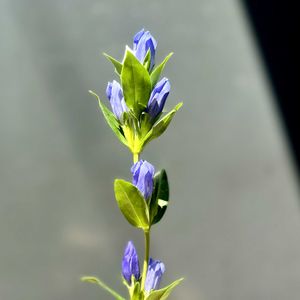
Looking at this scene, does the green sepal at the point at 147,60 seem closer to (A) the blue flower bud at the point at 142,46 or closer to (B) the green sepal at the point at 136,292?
(A) the blue flower bud at the point at 142,46

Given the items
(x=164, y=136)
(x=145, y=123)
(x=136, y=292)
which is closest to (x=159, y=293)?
(x=136, y=292)

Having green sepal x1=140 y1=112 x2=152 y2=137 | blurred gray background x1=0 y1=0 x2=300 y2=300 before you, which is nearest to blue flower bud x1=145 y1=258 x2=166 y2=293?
green sepal x1=140 y1=112 x2=152 y2=137

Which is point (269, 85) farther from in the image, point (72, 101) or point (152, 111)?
point (152, 111)

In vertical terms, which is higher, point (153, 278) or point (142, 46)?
point (142, 46)

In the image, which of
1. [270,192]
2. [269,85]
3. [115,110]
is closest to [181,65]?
[269,85]

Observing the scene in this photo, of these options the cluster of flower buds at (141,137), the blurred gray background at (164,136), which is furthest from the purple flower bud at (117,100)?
the blurred gray background at (164,136)

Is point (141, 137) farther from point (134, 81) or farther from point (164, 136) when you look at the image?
point (164, 136)

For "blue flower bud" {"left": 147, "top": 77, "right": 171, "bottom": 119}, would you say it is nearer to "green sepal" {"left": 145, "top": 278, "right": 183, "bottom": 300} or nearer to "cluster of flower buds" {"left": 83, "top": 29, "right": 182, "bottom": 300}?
"cluster of flower buds" {"left": 83, "top": 29, "right": 182, "bottom": 300}

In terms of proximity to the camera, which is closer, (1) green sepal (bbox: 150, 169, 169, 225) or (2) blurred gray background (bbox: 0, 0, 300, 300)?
(1) green sepal (bbox: 150, 169, 169, 225)
